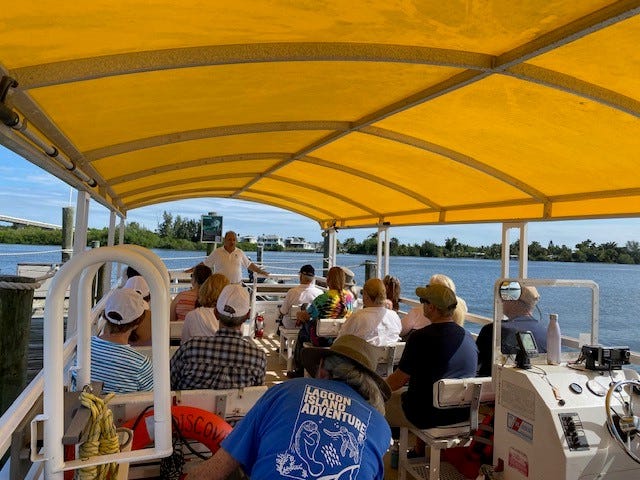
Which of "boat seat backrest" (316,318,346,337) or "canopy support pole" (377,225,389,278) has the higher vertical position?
"canopy support pole" (377,225,389,278)

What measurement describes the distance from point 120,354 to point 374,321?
2312mm

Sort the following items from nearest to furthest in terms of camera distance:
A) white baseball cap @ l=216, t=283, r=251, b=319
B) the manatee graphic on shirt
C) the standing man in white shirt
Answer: the manatee graphic on shirt → white baseball cap @ l=216, t=283, r=251, b=319 → the standing man in white shirt

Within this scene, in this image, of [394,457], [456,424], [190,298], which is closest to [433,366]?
[456,424]

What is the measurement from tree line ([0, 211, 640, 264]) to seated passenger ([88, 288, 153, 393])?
13.0 ft

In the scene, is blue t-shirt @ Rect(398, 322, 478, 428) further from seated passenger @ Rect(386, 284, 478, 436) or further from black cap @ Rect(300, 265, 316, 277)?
black cap @ Rect(300, 265, 316, 277)

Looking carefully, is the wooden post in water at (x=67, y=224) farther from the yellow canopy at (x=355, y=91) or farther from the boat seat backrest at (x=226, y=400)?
the boat seat backrest at (x=226, y=400)

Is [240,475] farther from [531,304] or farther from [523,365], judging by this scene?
[531,304]

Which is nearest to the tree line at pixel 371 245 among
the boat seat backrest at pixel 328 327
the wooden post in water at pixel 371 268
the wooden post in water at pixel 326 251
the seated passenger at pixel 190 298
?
the wooden post in water at pixel 326 251

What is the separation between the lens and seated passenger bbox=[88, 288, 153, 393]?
8.29ft

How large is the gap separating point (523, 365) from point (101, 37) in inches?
106

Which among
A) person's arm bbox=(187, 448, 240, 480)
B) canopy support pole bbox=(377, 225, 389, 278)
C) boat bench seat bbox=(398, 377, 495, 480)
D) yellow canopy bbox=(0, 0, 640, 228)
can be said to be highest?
yellow canopy bbox=(0, 0, 640, 228)

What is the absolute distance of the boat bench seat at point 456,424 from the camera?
123 inches

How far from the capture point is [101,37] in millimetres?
2211

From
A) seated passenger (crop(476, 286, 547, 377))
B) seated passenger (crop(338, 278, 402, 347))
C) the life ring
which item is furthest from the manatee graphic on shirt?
seated passenger (crop(338, 278, 402, 347))
